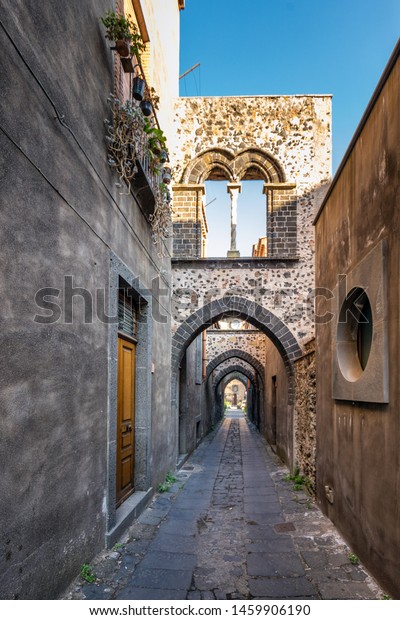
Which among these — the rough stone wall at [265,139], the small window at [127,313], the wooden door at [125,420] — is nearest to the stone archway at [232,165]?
the rough stone wall at [265,139]

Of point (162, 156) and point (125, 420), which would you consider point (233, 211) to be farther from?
point (125, 420)

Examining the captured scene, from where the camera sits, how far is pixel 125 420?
A: 504cm

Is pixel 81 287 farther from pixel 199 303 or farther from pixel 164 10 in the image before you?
pixel 164 10

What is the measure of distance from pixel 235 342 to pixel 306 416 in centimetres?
985

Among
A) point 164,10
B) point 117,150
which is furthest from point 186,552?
point 164,10

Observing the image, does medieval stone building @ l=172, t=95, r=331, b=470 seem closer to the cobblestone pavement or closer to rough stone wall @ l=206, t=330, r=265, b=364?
the cobblestone pavement

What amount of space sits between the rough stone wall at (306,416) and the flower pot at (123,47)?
4366 mm

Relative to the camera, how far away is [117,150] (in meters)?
3.96

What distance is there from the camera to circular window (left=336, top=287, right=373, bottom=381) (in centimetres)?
420

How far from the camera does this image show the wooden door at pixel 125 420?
479 centimetres

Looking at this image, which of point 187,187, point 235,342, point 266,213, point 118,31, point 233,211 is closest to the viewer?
point 118,31

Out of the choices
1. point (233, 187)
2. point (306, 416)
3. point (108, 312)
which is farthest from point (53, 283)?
point (233, 187)

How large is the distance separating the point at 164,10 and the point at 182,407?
7.54 metres

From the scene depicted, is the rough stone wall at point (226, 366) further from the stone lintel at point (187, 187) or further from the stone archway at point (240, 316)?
the stone lintel at point (187, 187)
